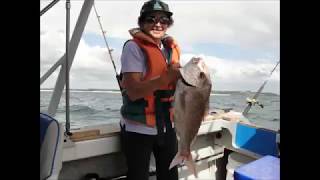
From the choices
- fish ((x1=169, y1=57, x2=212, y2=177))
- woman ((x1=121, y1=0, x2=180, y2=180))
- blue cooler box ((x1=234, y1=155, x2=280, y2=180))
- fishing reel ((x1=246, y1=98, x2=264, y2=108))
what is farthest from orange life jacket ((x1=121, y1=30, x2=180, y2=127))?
fishing reel ((x1=246, y1=98, x2=264, y2=108))

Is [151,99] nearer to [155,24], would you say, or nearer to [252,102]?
[155,24]

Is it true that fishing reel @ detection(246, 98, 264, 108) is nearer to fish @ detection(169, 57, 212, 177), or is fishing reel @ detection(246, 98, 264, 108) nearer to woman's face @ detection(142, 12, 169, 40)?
woman's face @ detection(142, 12, 169, 40)

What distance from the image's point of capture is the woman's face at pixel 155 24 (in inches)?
73.7

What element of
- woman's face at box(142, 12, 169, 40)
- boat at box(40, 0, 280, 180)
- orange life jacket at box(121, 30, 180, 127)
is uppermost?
woman's face at box(142, 12, 169, 40)

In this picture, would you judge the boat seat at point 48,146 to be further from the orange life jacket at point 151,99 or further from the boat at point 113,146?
the orange life jacket at point 151,99

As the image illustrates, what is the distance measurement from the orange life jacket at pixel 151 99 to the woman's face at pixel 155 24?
4 centimetres

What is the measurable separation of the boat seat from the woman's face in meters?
0.83

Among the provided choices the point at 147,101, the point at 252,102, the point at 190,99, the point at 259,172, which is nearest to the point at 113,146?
the point at 147,101

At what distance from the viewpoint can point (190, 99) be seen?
156 cm

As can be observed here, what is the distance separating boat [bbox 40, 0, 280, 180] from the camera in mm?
1511

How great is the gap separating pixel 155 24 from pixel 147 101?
0.49 m
